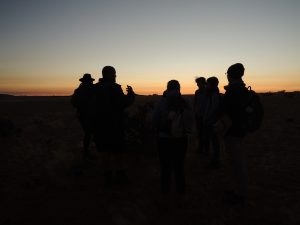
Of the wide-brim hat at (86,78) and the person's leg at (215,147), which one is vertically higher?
the wide-brim hat at (86,78)

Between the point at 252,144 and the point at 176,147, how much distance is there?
647cm

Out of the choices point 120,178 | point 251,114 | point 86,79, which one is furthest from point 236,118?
point 86,79

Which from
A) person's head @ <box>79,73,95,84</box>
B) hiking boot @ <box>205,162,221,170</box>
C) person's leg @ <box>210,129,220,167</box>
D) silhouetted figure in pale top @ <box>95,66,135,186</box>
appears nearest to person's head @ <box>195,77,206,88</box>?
person's leg @ <box>210,129,220,167</box>

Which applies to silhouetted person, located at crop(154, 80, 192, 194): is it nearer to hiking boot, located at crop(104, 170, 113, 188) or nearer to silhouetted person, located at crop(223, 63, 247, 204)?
silhouetted person, located at crop(223, 63, 247, 204)

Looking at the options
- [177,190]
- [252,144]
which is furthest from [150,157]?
[252,144]

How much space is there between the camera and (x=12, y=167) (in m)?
7.96

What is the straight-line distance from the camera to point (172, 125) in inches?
209

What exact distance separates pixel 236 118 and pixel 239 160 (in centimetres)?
71

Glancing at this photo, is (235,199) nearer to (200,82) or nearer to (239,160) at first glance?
(239,160)

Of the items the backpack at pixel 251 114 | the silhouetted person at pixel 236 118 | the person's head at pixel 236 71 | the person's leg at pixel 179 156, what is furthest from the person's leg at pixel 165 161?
the person's head at pixel 236 71

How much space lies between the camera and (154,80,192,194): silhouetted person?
534cm

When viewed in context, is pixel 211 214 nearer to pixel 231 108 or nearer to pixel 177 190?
pixel 177 190

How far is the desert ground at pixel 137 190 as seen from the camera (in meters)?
4.98

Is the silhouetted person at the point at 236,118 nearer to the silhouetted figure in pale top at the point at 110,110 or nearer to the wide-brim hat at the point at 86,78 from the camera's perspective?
the silhouetted figure in pale top at the point at 110,110
